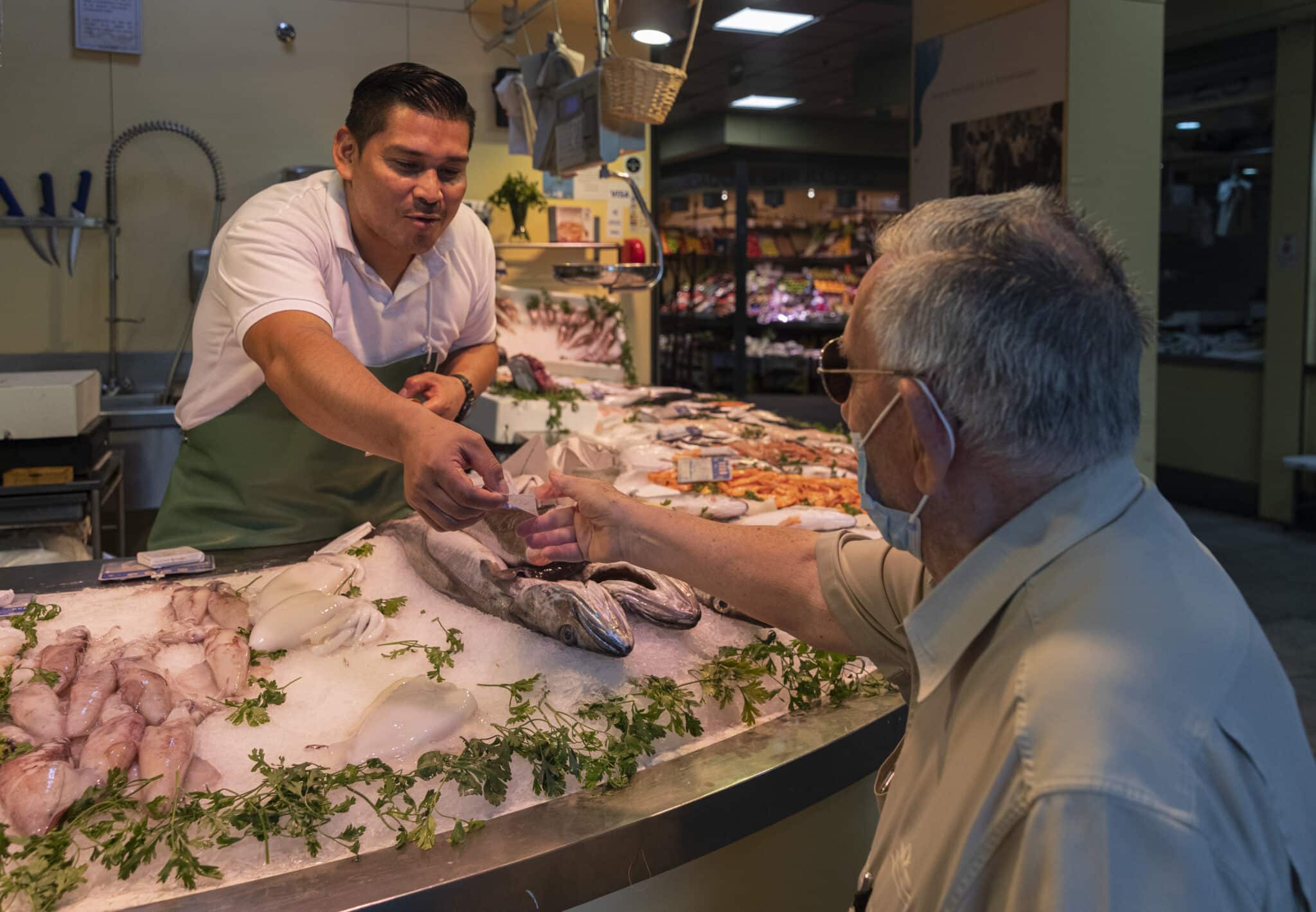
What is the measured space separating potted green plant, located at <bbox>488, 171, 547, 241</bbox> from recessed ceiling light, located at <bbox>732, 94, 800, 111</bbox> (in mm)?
7454

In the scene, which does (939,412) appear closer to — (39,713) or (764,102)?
(39,713)

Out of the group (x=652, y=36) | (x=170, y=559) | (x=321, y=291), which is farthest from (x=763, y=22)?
(x=170, y=559)

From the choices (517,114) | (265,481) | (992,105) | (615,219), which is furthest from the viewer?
(615,219)

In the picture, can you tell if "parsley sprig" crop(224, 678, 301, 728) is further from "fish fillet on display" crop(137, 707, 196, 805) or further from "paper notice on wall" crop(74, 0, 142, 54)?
"paper notice on wall" crop(74, 0, 142, 54)

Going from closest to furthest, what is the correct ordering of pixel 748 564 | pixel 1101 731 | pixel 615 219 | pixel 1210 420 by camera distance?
1. pixel 1101 731
2. pixel 748 564
3. pixel 615 219
4. pixel 1210 420

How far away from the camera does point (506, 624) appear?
A: 1.79 meters

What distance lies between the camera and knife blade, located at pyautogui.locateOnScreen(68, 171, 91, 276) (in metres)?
5.28

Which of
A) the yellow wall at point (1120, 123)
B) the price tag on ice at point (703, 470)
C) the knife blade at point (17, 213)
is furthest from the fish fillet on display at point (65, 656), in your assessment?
the knife blade at point (17, 213)

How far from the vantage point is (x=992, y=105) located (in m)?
4.70

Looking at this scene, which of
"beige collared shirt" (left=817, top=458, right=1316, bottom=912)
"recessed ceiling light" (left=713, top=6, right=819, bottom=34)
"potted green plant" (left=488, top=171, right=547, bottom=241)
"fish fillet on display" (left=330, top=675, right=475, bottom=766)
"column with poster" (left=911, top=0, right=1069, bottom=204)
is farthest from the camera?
"recessed ceiling light" (left=713, top=6, right=819, bottom=34)

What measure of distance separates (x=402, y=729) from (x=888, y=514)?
714 millimetres

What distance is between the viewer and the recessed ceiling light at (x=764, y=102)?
1305cm

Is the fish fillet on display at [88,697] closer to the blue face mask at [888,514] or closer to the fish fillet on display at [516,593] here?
the fish fillet on display at [516,593]

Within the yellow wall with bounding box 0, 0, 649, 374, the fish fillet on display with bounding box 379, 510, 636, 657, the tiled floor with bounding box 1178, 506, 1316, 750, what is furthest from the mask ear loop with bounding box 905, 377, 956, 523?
the yellow wall with bounding box 0, 0, 649, 374
